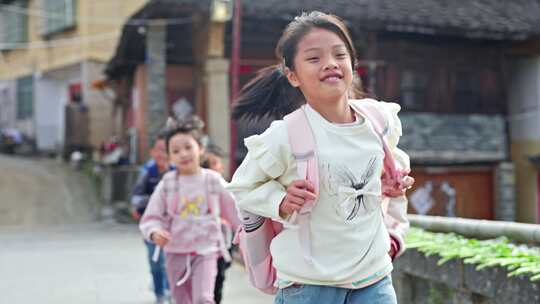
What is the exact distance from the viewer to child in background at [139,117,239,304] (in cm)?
495

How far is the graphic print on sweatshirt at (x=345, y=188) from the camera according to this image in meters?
2.53

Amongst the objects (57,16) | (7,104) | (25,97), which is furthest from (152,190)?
(7,104)

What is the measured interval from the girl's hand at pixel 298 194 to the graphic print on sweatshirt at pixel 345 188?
0.35 ft

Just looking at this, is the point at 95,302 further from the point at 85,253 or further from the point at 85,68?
the point at 85,68

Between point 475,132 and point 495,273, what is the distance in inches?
577

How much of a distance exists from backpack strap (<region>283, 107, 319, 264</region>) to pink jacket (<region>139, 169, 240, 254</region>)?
7.92 ft

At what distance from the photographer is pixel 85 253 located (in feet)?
35.8

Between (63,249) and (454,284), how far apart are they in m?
8.41

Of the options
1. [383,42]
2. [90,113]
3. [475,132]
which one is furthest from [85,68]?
[475,132]

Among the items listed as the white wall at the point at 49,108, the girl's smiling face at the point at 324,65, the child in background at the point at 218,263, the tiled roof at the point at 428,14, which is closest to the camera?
the girl's smiling face at the point at 324,65

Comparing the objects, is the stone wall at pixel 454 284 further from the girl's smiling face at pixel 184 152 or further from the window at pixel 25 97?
the window at pixel 25 97

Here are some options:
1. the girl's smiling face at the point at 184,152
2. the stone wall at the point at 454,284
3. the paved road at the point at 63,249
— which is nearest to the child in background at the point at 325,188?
the stone wall at the point at 454,284

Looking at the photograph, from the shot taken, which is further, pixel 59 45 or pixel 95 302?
pixel 59 45

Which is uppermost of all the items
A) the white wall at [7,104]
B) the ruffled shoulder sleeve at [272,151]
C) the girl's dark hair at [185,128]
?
the ruffled shoulder sleeve at [272,151]
